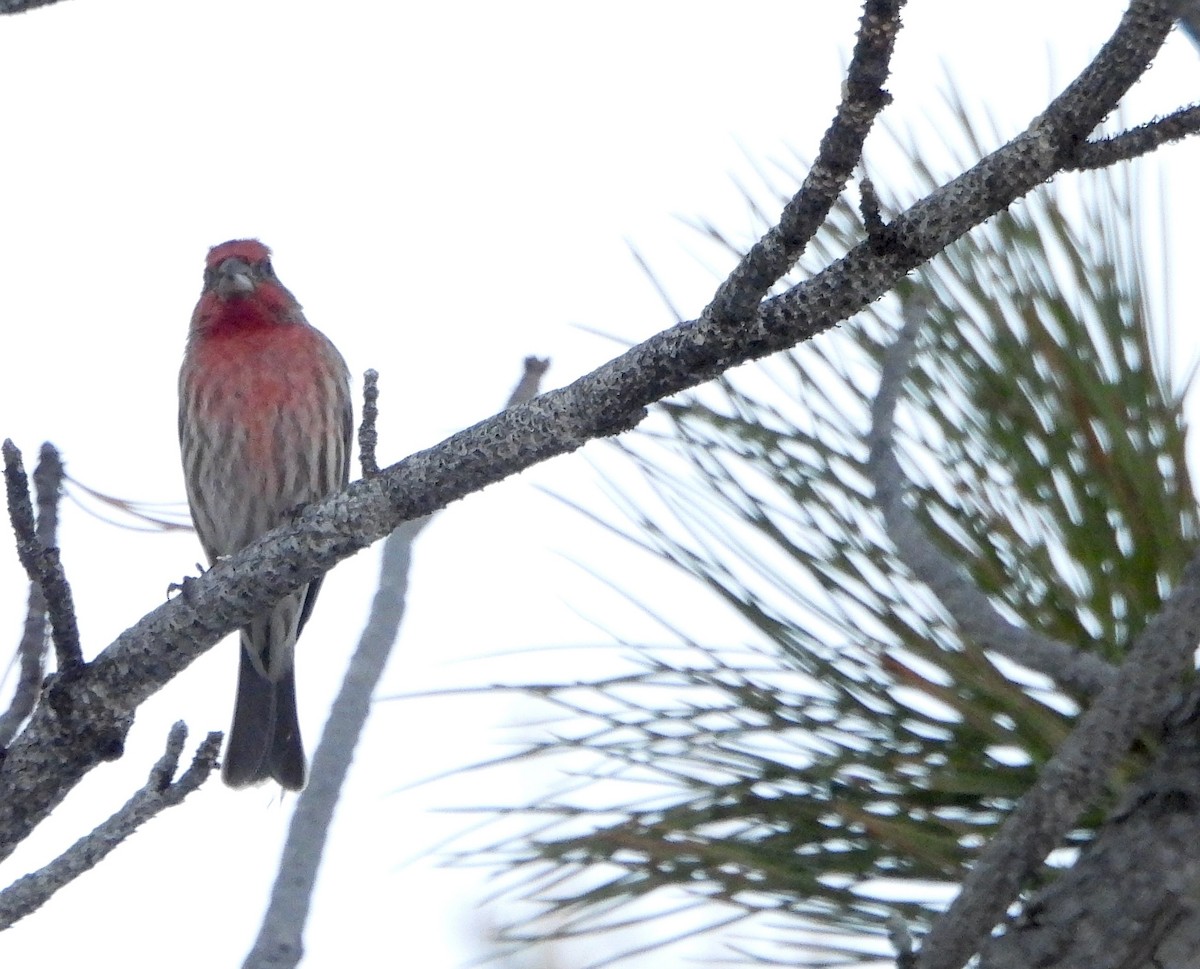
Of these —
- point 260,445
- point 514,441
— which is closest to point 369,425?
point 514,441

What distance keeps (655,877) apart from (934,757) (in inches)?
16.1

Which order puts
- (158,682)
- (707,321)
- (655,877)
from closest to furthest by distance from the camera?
(707,321) < (655,877) < (158,682)

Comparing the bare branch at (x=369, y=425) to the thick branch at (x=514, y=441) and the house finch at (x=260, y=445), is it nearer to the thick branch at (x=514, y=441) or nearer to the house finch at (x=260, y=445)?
the thick branch at (x=514, y=441)

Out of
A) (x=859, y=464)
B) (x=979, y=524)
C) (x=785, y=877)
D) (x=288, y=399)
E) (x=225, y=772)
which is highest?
(x=288, y=399)

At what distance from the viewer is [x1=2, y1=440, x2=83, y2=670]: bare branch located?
85.1 inches

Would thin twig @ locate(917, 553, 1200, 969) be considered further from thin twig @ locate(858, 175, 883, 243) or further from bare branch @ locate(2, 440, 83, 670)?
bare branch @ locate(2, 440, 83, 670)

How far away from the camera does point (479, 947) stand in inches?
82.7

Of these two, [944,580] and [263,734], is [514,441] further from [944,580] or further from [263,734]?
[263,734]

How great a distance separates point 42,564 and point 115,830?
41 cm

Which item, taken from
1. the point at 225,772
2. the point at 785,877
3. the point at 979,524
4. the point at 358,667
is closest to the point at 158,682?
the point at 358,667

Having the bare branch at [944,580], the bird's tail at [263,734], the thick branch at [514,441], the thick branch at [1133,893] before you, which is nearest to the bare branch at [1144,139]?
the thick branch at [514,441]

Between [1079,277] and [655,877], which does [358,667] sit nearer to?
[655,877]

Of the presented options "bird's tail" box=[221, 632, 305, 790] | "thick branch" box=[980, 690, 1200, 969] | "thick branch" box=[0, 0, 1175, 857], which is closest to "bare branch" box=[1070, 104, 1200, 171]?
"thick branch" box=[0, 0, 1175, 857]

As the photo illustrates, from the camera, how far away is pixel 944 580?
1797mm
